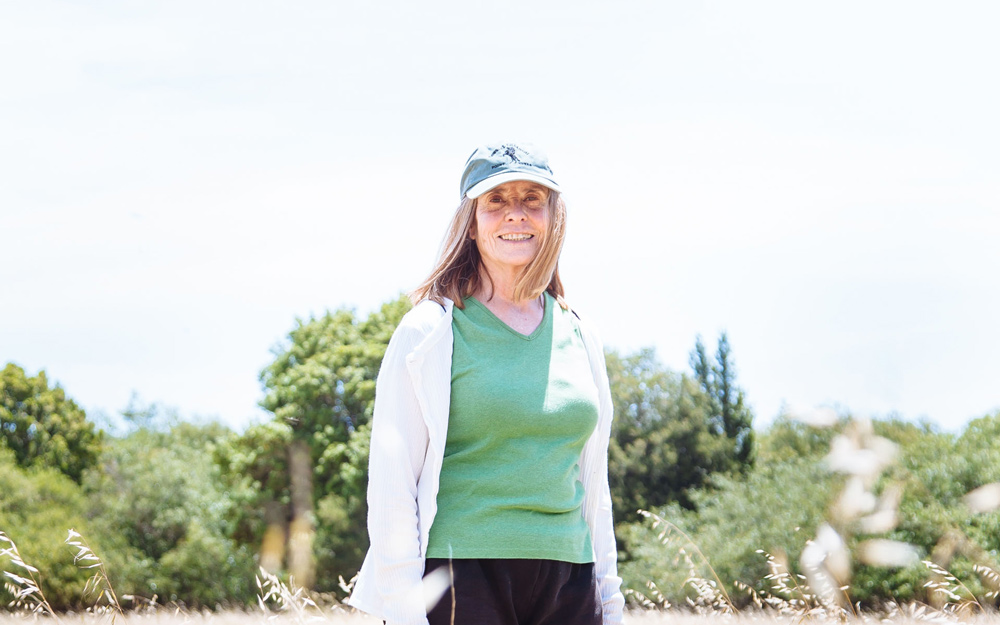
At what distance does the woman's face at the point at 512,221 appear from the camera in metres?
2.74

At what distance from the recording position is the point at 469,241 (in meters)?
2.87

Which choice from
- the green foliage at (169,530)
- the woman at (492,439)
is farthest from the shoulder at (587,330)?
the green foliage at (169,530)

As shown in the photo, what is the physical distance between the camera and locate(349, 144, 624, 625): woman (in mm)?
2488

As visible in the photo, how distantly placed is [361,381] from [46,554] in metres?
9.35

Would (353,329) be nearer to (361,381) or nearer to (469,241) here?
→ (361,381)

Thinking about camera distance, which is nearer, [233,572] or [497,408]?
[497,408]

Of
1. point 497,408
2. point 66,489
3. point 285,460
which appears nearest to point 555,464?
point 497,408

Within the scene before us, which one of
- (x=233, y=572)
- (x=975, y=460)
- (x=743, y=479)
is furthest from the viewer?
(x=233, y=572)

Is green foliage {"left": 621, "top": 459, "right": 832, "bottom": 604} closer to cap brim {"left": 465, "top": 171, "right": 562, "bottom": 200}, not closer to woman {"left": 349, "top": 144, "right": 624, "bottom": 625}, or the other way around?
woman {"left": 349, "top": 144, "right": 624, "bottom": 625}

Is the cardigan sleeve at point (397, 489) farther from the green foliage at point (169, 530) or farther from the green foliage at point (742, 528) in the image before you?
the green foliage at point (169, 530)

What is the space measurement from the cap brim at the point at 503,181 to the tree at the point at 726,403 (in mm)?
24375

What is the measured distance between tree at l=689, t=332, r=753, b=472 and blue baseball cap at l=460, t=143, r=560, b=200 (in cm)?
2434

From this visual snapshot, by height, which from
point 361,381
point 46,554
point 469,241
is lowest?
point 46,554

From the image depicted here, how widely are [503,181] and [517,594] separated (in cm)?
120
